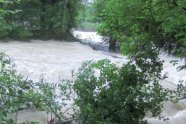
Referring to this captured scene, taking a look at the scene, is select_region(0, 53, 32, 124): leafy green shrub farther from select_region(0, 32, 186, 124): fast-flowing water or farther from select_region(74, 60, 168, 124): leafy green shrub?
select_region(0, 32, 186, 124): fast-flowing water

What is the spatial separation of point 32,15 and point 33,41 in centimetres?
150

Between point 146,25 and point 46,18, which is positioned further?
point 46,18

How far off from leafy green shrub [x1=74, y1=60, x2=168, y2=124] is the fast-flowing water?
3.90ft

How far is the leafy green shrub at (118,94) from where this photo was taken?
6543 millimetres

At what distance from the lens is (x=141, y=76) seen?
672 cm

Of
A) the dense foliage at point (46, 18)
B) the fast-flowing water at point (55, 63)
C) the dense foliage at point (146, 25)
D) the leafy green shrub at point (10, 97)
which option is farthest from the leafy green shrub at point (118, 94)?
the dense foliage at point (46, 18)

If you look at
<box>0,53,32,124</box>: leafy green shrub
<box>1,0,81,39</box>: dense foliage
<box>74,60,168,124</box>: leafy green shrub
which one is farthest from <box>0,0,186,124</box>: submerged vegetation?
<box>1,0,81,39</box>: dense foliage

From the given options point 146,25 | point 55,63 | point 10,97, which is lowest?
point 55,63

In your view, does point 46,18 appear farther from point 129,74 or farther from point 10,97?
point 10,97

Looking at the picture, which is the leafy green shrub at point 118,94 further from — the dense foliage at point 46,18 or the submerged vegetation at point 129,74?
the dense foliage at point 46,18

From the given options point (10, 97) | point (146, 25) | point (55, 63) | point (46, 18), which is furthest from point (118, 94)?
point (46, 18)

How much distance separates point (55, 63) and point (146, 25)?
7.77 meters

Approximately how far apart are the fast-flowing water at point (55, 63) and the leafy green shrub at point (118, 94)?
3.90ft

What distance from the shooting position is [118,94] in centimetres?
656
